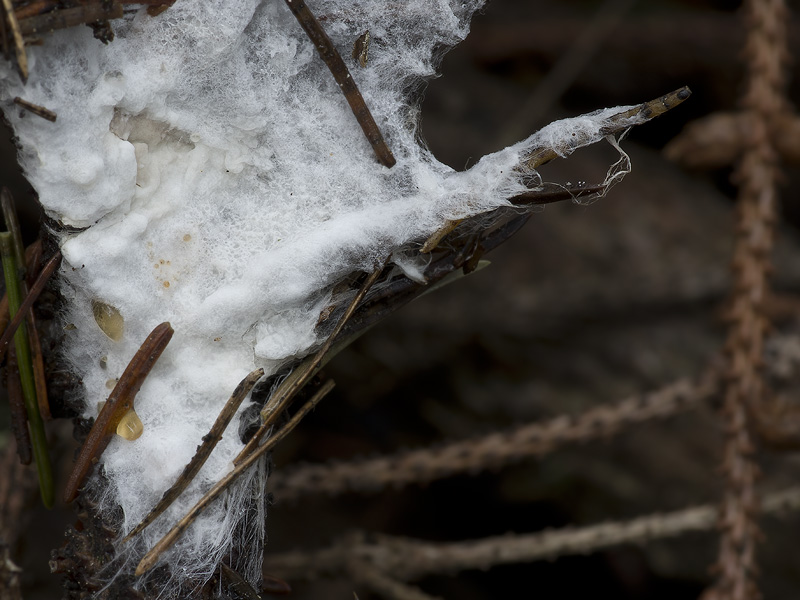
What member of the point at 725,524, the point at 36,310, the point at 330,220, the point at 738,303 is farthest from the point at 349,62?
the point at 725,524

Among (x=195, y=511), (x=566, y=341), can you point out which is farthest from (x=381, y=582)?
(x=566, y=341)

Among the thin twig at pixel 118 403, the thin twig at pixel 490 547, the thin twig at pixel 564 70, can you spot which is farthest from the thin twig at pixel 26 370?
the thin twig at pixel 564 70

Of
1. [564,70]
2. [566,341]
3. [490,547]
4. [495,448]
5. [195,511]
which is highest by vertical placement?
[195,511]

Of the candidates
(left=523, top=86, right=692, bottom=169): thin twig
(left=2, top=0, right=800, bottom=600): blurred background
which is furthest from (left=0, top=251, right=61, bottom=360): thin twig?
(left=2, top=0, right=800, bottom=600): blurred background

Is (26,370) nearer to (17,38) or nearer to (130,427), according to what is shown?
(130,427)

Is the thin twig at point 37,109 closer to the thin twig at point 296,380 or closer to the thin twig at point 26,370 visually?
the thin twig at point 26,370

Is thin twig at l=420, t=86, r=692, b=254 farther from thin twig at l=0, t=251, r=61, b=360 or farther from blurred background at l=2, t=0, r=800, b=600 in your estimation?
blurred background at l=2, t=0, r=800, b=600

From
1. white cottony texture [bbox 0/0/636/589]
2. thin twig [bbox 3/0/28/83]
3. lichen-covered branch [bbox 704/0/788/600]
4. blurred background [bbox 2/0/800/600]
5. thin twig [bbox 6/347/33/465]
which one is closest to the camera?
thin twig [bbox 3/0/28/83]
